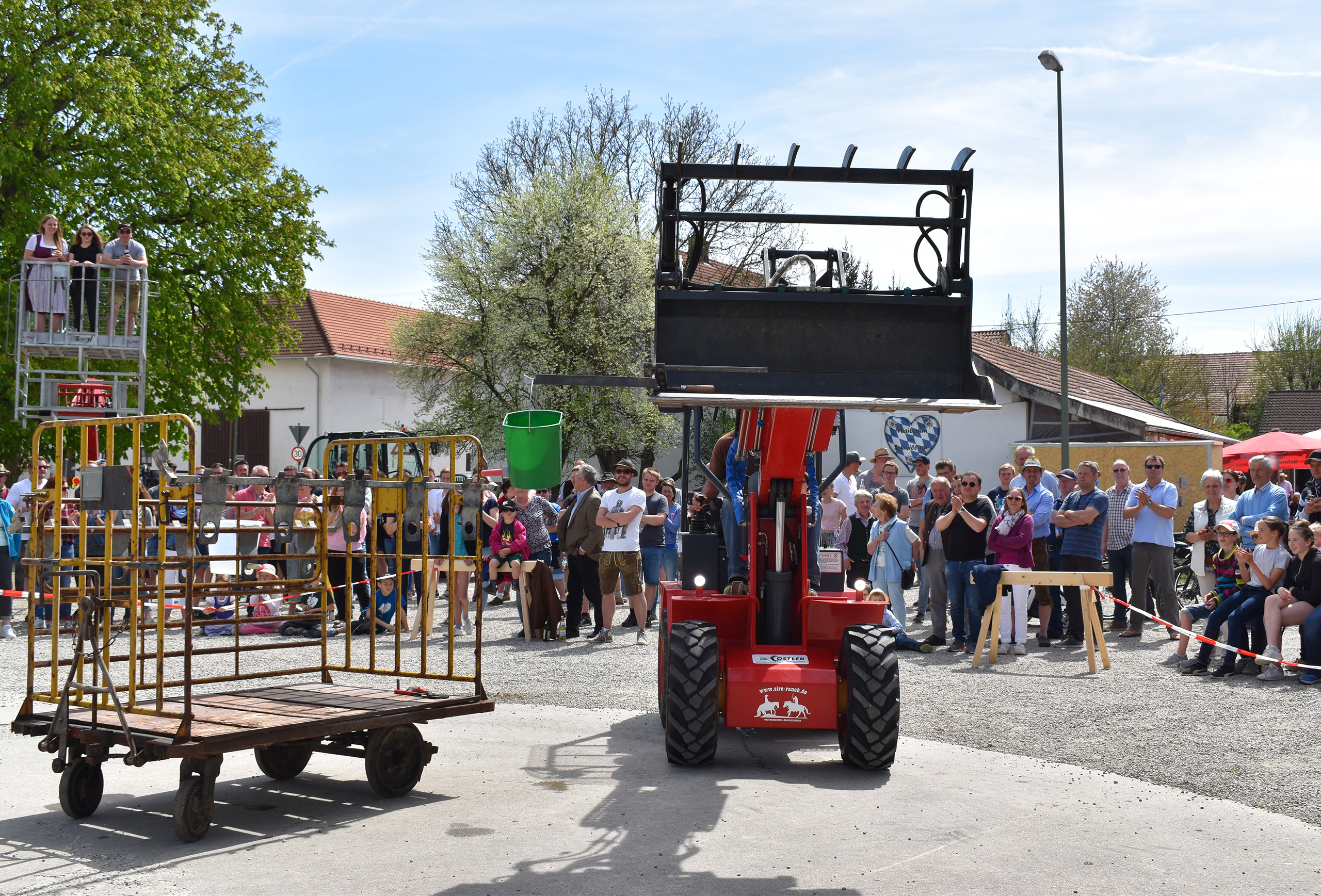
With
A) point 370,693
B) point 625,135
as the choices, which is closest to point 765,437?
point 370,693

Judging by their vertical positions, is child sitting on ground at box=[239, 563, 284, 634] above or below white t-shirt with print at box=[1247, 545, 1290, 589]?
below

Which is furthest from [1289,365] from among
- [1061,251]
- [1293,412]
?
[1061,251]

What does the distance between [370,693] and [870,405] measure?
3.41 meters

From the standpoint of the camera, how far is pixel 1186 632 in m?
10.9

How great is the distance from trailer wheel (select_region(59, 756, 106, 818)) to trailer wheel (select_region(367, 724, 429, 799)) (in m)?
1.33

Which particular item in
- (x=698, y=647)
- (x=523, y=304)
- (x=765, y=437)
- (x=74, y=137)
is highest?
(x=74, y=137)

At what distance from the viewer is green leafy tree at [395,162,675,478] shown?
1328 inches

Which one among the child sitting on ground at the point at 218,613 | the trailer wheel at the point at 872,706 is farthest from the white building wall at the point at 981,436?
the trailer wheel at the point at 872,706

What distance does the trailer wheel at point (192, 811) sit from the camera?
5.73m

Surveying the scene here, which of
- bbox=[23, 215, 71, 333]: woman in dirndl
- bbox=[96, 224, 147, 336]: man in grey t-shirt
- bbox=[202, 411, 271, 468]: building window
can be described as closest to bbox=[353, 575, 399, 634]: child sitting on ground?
bbox=[96, 224, 147, 336]: man in grey t-shirt

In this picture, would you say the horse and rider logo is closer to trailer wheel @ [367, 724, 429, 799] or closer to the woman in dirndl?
trailer wheel @ [367, 724, 429, 799]

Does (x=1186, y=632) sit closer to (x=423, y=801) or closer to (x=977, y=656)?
(x=977, y=656)

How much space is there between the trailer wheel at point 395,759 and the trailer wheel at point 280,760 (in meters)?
0.65

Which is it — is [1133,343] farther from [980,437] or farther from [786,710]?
[786,710]
